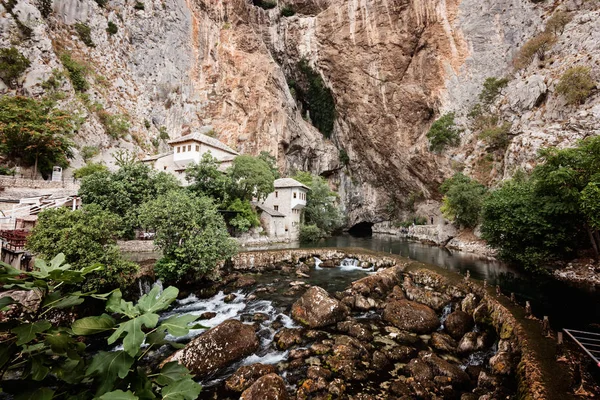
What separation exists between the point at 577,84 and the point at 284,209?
29880 mm

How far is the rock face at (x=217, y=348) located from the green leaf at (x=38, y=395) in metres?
6.92

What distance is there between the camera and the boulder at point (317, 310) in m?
9.80

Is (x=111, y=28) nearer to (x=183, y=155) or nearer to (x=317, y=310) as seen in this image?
(x=183, y=155)

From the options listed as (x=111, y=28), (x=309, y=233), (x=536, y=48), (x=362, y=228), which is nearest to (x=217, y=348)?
(x=309, y=233)

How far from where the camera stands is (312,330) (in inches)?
369

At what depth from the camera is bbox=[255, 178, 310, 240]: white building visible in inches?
1193

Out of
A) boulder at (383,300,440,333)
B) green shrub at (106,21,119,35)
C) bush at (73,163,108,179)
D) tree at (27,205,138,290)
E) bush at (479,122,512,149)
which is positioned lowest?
boulder at (383,300,440,333)

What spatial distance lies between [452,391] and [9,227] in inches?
867

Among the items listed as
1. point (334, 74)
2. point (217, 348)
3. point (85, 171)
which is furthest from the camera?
point (334, 74)

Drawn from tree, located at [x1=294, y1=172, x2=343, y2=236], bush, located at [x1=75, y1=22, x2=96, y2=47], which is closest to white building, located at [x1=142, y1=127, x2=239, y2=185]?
tree, located at [x1=294, y1=172, x2=343, y2=236]

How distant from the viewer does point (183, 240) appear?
45.3ft

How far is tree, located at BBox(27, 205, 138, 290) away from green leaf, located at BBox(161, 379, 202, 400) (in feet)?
32.9

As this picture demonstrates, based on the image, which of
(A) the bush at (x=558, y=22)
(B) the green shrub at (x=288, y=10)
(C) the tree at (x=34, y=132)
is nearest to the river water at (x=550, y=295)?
(A) the bush at (x=558, y=22)

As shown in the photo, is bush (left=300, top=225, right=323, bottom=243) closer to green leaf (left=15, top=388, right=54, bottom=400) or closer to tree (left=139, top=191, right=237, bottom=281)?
tree (left=139, top=191, right=237, bottom=281)
